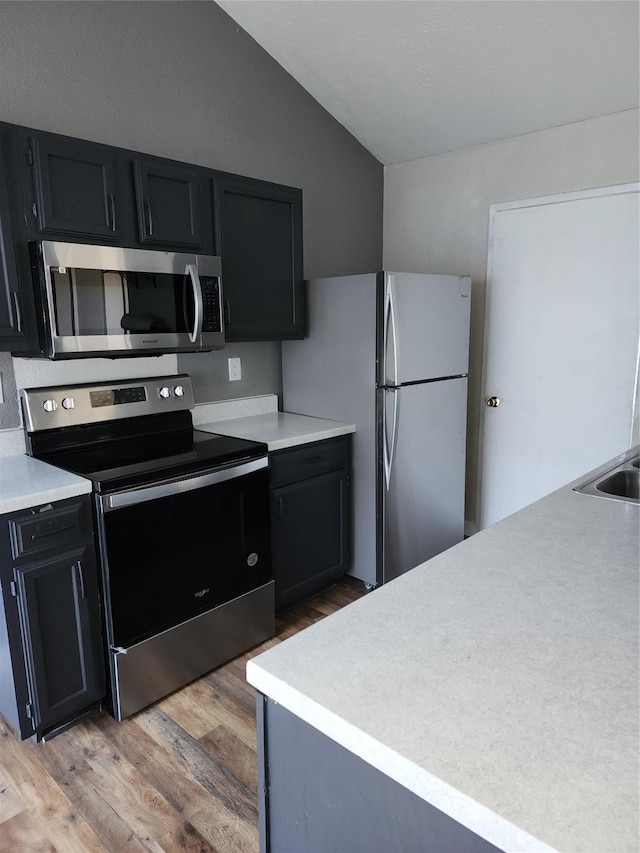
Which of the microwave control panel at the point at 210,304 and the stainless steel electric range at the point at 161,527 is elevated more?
the microwave control panel at the point at 210,304

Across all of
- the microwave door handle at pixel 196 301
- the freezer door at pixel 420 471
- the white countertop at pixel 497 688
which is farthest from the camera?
the freezer door at pixel 420 471

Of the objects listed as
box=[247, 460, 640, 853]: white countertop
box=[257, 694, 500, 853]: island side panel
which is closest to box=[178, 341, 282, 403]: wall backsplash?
box=[247, 460, 640, 853]: white countertop

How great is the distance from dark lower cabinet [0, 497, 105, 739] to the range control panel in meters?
0.52

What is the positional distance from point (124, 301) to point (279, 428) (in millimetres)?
938

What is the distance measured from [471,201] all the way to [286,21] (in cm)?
135

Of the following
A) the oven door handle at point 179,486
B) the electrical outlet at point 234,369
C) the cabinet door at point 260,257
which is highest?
the cabinet door at point 260,257

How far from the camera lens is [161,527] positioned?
6.78ft

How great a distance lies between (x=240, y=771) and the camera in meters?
1.83

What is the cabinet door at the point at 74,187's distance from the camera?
1933 mm

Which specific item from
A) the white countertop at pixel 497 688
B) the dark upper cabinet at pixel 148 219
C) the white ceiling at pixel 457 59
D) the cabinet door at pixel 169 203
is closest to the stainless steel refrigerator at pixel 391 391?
the dark upper cabinet at pixel 148 219

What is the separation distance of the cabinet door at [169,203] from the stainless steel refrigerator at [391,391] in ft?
2.47

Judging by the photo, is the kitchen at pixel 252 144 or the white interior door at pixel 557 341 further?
the white interior door at pixel 557 341

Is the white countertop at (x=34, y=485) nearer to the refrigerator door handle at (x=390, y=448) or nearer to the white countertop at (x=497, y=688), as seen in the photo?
the white countertop at (x=497, y=688)

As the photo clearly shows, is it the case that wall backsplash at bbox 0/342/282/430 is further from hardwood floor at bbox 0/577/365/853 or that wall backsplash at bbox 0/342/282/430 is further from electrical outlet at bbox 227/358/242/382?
hardwood floor at bbox 0/577/365/853
